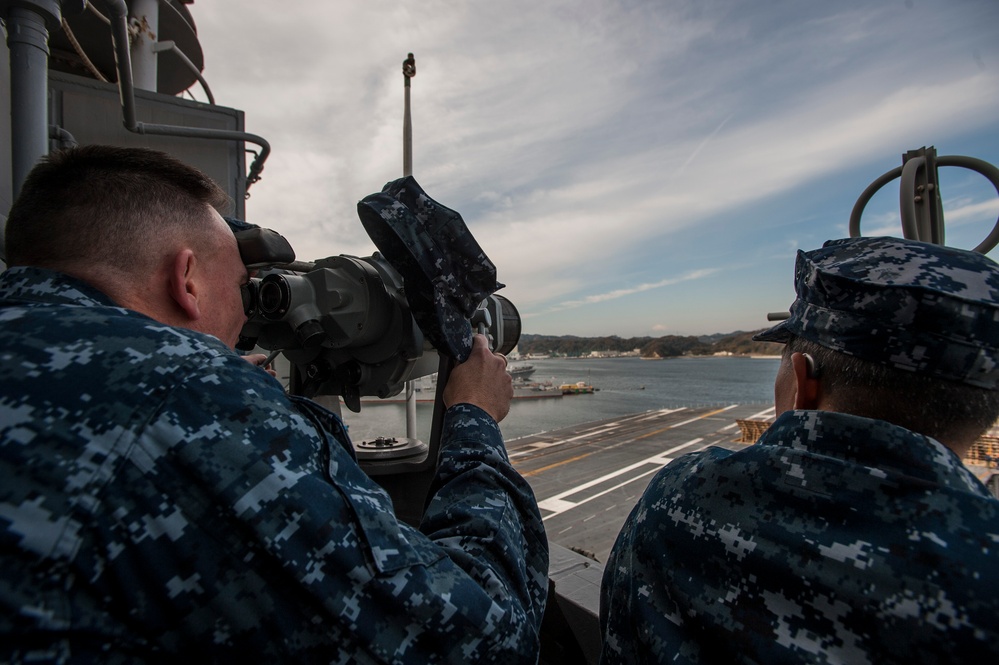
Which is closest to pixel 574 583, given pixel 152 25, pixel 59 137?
pixel 59 137

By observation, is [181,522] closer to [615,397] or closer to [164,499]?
[164,499]

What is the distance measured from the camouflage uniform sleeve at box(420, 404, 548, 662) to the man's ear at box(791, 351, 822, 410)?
688 millimetres

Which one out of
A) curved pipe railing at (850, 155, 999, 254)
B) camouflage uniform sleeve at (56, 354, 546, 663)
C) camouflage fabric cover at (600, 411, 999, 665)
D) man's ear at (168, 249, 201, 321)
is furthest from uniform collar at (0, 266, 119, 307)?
curved pipe railing at (850, 155, 999, 254)

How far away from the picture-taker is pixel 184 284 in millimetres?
1096

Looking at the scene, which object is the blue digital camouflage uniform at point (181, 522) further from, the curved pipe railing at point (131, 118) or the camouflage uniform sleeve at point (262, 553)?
the curved pipe railing at point (131, 118)

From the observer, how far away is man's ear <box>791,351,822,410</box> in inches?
51.3

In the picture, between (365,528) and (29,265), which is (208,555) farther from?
(29,265)

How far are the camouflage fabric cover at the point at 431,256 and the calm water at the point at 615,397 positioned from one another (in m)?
15.8

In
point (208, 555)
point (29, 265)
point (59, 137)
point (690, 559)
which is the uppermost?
Result: point (59, 137)

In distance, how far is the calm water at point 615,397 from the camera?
148 feet

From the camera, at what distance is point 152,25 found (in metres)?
6.50

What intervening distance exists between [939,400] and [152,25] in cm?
819

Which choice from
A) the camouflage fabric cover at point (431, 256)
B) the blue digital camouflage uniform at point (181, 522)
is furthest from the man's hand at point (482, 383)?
the blue digital camouflage uniform at point (181, 522)

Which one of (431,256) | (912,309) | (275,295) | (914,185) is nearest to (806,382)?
(912,309)
